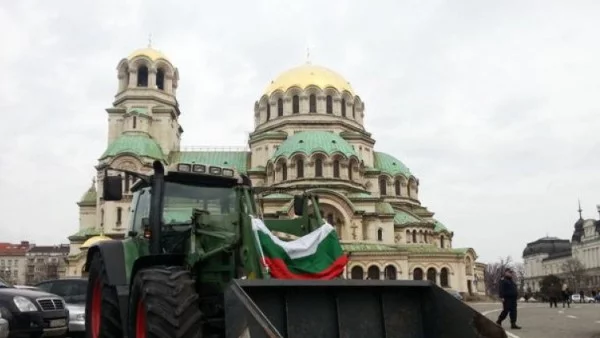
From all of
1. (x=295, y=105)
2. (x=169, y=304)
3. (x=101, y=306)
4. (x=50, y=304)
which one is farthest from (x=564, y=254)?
(x=169, y=304)

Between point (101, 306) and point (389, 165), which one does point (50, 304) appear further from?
point (389, 165)

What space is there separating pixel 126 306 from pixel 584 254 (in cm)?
11162

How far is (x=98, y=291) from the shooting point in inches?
350

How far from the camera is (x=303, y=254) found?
7.54 metres

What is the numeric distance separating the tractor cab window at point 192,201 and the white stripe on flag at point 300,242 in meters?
0.86

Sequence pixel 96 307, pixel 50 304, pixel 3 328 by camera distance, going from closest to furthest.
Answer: pixel 96 307 → pixel 3 328 → pixel 50 304

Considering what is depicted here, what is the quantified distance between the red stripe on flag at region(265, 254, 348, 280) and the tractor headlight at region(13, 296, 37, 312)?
5502 millimetres

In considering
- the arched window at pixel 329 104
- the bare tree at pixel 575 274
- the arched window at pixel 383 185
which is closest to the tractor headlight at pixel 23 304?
the arched window at pixel 329 104

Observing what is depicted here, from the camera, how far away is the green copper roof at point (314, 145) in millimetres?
49869

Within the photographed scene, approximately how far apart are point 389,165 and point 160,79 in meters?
23.8

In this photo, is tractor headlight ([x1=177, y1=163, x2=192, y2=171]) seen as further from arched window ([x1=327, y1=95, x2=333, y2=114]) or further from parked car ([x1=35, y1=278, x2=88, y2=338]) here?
arched window ([x1=327, y1=95, x2=333, y2=114])

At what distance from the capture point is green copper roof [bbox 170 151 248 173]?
183 feet

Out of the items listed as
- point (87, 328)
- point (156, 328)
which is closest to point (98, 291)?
point (87, 328)

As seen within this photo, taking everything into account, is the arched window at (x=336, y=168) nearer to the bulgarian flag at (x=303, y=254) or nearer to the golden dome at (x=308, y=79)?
the golden dome at (x=308, y=79)
